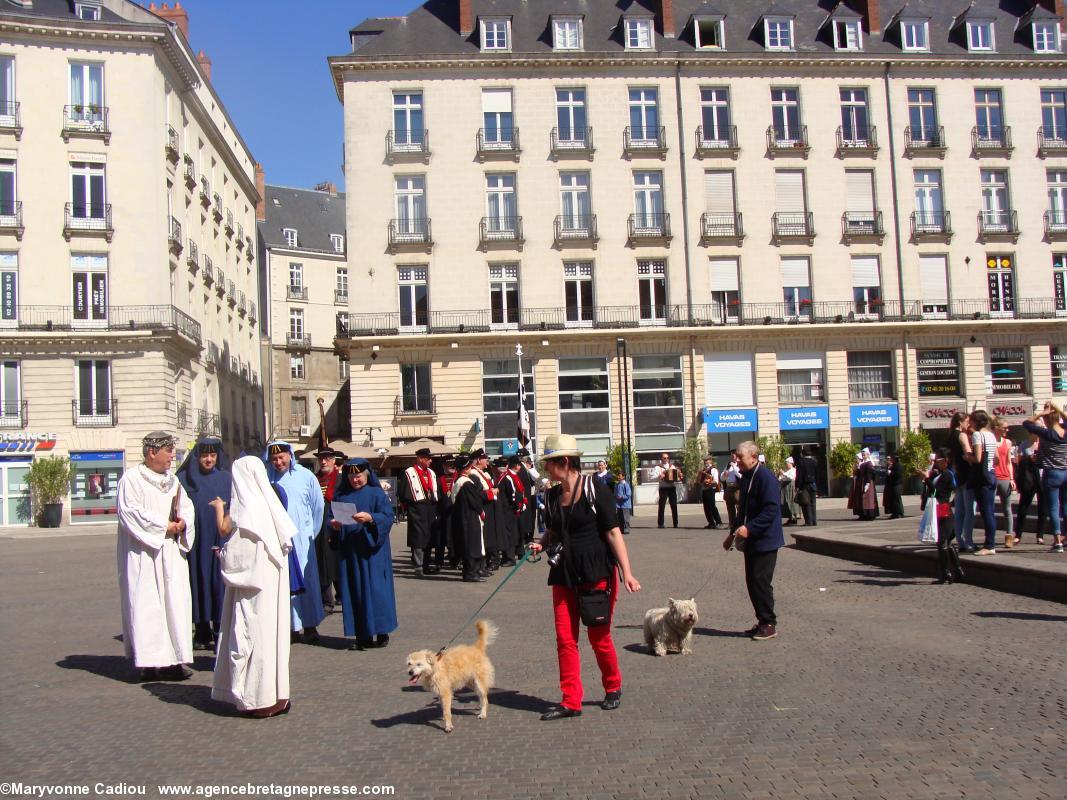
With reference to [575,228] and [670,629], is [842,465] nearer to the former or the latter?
[575,228]

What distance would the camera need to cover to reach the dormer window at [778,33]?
4391 centimetres

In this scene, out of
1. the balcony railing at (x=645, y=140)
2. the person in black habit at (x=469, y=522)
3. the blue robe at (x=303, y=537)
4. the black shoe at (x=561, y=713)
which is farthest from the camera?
the balcony railing at (x=645, y=140)

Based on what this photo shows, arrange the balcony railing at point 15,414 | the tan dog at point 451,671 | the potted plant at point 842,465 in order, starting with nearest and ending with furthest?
the tan dog at point 451,671, the balcony railing at point 15,414, the potted plant at point 842,465

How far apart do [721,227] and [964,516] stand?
3089 cm

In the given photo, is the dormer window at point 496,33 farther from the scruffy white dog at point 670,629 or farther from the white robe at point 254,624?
the white robe at point 254,624

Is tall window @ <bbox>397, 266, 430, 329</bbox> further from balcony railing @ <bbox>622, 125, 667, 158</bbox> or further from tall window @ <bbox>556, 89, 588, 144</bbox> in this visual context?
balcony railing @ <bbox>622, 125, 667, 158</bbox>

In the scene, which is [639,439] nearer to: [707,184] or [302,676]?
[707,184]

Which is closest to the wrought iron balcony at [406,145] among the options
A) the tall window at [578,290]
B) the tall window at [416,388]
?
the tall window at [578,290]

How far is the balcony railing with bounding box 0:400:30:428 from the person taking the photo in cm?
3809

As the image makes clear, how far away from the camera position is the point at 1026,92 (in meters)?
44.8

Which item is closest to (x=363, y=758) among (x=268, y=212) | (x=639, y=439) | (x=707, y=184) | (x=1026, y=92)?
(x=639, y=439)

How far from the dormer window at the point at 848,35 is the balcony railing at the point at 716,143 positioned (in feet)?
20.9

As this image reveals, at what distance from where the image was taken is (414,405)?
4150 centimetres

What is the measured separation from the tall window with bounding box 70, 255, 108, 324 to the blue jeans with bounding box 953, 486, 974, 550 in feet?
112
